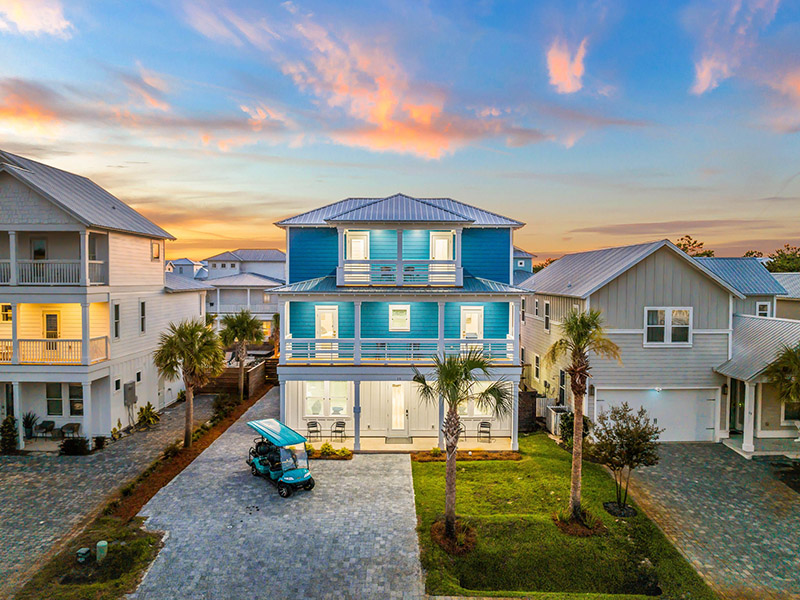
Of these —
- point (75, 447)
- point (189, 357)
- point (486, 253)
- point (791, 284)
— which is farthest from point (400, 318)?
point (791, 284)

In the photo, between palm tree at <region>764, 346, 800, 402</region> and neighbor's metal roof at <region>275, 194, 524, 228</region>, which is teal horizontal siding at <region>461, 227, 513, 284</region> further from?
palm tree at <region>764, 346, 800, 402</region>

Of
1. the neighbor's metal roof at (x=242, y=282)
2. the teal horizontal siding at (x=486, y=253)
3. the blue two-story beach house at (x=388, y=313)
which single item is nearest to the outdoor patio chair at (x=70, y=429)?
the blue two-story beach house at (x=388, y=313)

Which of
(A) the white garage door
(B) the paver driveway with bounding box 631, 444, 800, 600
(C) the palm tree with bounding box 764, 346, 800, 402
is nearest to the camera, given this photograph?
(B) the paver driveway with bounding box 631, 444, 800, 600

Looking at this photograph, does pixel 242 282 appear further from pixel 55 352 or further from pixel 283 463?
pixel 283 463

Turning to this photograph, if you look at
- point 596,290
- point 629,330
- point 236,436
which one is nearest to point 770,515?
point 629,330

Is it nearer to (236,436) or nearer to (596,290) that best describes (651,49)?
(596,290)

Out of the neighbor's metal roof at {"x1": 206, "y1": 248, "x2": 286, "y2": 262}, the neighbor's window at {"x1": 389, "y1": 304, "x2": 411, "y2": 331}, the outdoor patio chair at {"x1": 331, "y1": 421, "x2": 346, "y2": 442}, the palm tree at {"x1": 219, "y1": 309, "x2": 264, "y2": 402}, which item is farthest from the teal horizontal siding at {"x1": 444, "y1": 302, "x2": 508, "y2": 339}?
the neighbor's metal roof at {"x1": 206, "y1": 248, "x2": 286, "y2": 262}
